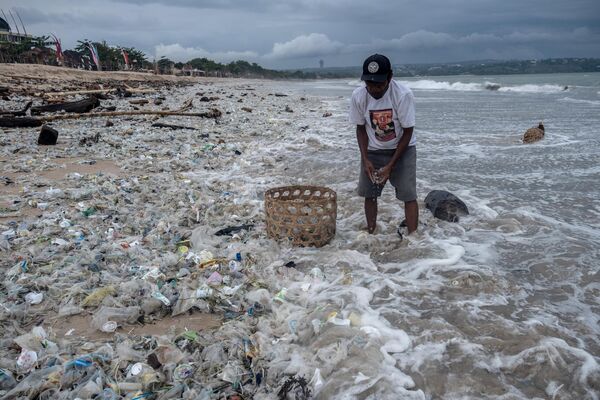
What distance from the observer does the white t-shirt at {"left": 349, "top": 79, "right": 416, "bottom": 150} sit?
395 cm

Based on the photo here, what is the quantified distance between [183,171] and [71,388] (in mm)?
→ 5497

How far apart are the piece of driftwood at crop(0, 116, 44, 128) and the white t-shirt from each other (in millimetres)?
9726

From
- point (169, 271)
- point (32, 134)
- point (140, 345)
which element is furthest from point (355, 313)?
point (32, 134)

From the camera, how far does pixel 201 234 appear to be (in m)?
4.48

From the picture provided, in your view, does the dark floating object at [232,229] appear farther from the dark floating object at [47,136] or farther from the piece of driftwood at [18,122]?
the piece of driftwood at [18,122]

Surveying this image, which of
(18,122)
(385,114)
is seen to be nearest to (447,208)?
(385,114)

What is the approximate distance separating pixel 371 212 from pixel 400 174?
583 mm

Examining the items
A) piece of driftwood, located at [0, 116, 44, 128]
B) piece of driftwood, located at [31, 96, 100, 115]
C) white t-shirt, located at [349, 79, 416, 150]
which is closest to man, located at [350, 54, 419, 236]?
white t-shirt, located at [349, 79, 416, 150]

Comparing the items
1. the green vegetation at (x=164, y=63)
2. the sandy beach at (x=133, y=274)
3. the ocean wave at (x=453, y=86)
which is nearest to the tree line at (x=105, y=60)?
the green vegetation at (x=164, y=63)

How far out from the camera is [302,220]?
418 cm

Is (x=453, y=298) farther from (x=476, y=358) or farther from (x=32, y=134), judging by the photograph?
(x=32, y=134)

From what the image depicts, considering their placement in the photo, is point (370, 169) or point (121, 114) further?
point (121, 114)

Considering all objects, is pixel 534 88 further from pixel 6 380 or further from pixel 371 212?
pixel 6 380

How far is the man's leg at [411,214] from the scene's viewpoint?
4.52 metres
